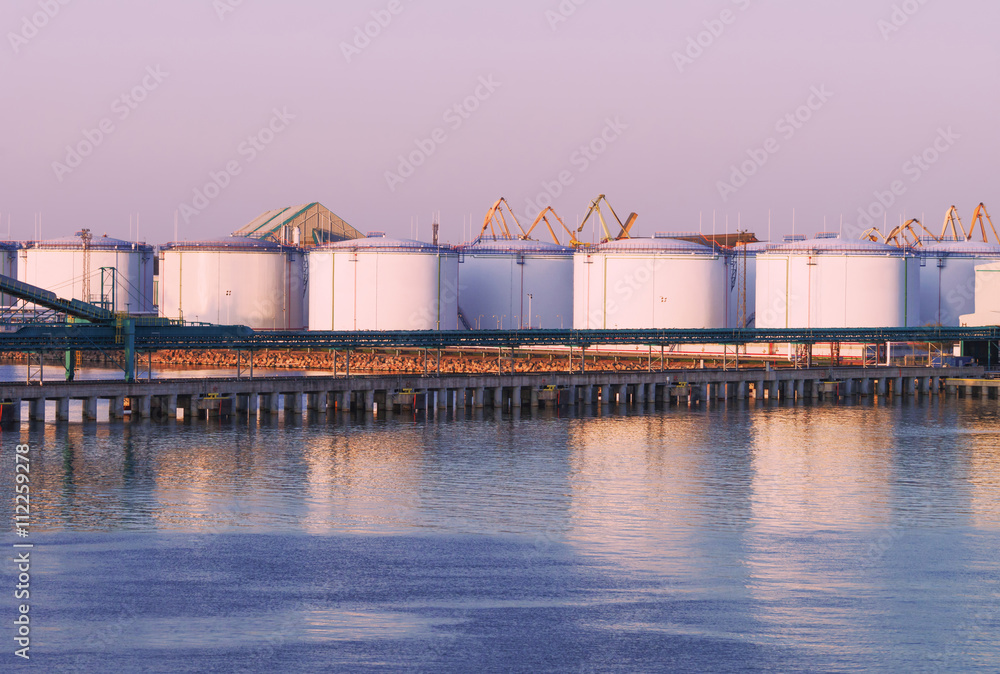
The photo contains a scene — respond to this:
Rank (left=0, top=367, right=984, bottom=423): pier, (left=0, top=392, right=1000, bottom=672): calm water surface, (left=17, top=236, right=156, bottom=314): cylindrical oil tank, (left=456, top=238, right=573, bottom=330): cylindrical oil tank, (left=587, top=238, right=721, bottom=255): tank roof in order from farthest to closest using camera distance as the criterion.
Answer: (left=17, top=236, right=156, bottom=314): cylindrical oil tank
(left=456, top=238, right=573, bottom=330): cylindrical oil tank
(left=587, top=238, right=721, bottom=255): tank roof
(left=0, top=367, right=984, bottom=423): pier
(left=0, top=392, right=1000, bottom=672): calm water surface

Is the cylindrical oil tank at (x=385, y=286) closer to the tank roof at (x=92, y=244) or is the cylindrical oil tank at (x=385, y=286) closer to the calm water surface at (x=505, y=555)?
the tank roof at (x=92, y=244)

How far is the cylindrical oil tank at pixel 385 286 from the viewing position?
119250 millimetres

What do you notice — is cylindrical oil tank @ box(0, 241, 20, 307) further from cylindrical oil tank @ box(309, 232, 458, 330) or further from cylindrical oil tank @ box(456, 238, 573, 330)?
cylindrical oil tank @ box(456, 238, 573, 330)

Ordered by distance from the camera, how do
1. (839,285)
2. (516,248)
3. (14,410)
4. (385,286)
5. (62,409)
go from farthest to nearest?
(516,248), (385,286), (839,285), (62,409), (14,410)

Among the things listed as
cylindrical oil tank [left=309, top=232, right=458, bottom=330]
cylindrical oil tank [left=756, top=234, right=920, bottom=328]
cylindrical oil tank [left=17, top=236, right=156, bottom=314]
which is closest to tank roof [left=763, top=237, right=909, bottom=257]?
cylindrical oil tank [left=756, top=234, right=920, bottom=328]

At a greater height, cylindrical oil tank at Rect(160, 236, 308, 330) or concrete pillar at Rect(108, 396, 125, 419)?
cylindrical oil tank at Rect(160, 236, 308, 330)

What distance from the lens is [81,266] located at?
139125 millimetres

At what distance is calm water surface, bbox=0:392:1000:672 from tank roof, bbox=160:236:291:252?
64.5m

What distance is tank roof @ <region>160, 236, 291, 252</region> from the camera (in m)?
129

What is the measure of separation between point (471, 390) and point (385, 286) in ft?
109

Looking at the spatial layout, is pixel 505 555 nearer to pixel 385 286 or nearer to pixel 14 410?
pixel 14 410

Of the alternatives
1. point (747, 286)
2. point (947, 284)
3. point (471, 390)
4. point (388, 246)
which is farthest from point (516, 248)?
point (471, 390)

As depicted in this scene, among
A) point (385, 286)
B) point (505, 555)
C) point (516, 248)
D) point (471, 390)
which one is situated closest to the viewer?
point (505, 555)

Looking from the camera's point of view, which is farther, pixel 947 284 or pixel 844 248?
pixel 947 284
